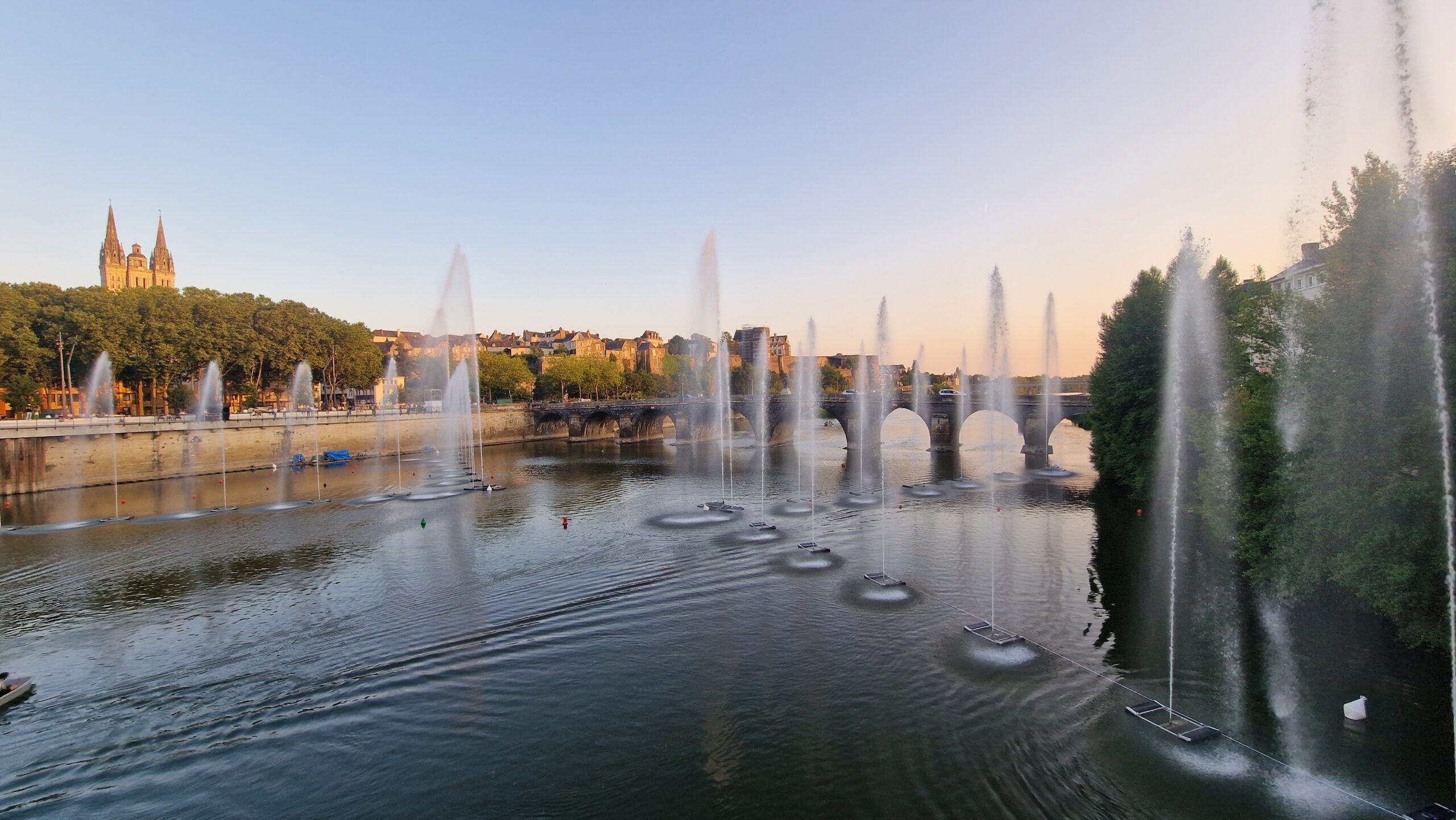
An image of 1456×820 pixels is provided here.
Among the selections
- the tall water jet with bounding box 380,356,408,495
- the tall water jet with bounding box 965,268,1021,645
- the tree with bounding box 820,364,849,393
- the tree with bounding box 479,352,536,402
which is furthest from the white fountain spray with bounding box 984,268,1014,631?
the tree with bounding box 820,364,849,393

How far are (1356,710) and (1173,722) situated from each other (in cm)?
364

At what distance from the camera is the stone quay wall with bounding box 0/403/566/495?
47594 mm

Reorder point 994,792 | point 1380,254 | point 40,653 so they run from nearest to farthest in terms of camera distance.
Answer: point 994,792 → point 1380,254 → point 40,653

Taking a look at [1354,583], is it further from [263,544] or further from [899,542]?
[263,544]

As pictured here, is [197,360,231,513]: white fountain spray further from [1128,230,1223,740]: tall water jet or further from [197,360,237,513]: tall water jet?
[1128,230,1223,740]: tall water jet

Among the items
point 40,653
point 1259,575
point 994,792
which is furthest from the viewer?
point 1259,575

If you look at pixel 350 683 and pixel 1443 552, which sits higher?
pixel 1443 552

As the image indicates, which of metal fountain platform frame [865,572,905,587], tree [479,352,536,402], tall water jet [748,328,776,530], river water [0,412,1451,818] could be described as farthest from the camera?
tree [479,352,536,402]

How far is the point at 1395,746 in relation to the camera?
41.2ft

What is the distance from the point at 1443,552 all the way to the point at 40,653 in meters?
33.4

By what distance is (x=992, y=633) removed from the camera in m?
18.5

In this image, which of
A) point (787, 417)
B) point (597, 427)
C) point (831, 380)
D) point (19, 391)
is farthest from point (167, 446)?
point (831, 380)

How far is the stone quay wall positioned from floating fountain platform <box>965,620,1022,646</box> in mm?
61442

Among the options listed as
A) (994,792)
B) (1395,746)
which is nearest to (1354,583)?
(1395,746)
